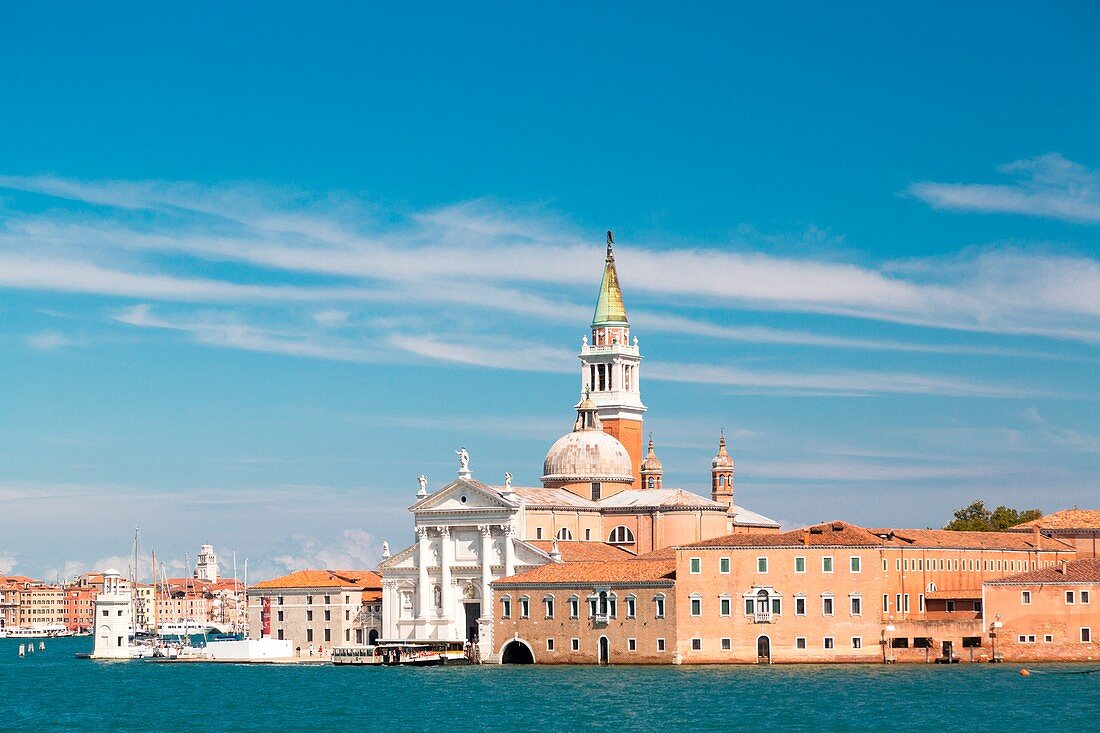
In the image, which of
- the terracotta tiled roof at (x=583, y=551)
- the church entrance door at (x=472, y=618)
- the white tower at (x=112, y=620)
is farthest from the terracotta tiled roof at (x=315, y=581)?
the terracotta tiled roof at (x=583, y=551)

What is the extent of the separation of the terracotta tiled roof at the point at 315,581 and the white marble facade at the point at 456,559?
6.23 metres

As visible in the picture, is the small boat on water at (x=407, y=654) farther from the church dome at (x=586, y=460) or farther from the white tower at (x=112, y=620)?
the white tower at (x=112, y=620)

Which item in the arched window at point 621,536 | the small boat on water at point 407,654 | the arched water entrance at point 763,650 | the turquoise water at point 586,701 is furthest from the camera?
the arched window at point 621,536

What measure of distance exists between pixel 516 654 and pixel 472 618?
7.76 meters

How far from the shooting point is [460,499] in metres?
95.3

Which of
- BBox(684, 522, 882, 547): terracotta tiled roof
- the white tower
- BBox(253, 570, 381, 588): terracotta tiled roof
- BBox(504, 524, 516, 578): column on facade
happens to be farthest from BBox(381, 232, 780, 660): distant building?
the white tower

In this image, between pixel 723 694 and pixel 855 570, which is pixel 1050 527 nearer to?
pixel 855 570

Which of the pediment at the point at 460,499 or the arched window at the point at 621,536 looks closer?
the pediment at the point at 460,499

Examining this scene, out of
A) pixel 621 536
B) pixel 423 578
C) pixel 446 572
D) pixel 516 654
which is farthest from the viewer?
pixel 621 536

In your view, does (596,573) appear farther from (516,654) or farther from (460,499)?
(460,499)

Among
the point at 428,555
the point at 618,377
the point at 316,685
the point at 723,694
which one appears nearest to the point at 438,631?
the point at 428,555

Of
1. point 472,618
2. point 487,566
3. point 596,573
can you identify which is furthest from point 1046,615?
point 472,618

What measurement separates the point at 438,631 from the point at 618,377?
21.3 metres

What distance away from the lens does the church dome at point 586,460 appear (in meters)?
103
